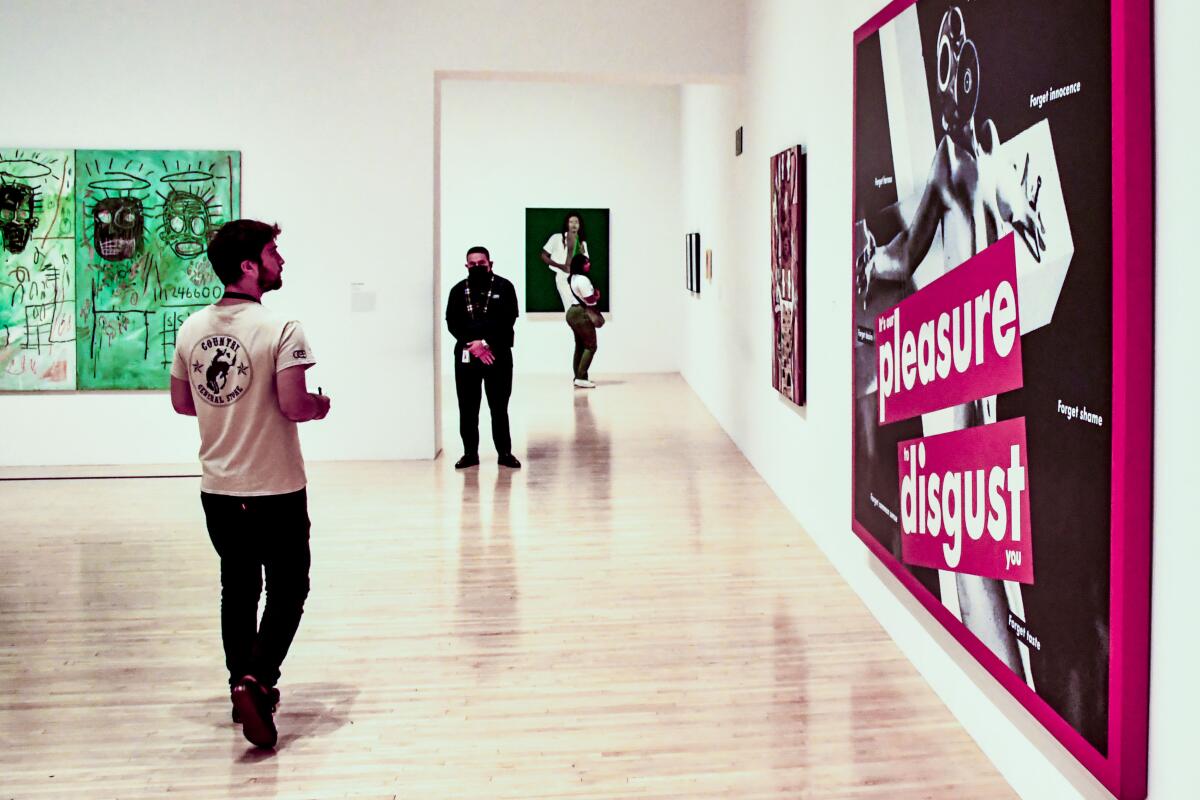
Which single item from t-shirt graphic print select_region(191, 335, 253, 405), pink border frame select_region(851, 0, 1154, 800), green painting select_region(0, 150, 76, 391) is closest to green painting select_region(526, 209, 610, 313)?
green painting select_region(0, 150, 76, 391)

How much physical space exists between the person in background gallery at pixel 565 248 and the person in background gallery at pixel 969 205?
11.3 meters

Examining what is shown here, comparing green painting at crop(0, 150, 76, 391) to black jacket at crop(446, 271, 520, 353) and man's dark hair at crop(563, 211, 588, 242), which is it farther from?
man's dark hair at crop(563, 211, 588, 242)

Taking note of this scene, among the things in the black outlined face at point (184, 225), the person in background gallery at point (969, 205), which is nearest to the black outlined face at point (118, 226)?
the black outlined face at point (184, 225)

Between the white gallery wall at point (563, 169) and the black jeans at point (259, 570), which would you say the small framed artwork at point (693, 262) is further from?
the black jeans at point (259, 570)

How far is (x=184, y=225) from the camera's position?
8.97m

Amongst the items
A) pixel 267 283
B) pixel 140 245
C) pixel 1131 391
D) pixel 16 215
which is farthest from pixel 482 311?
pixel 1131 391

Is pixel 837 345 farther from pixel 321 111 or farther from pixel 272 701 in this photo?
pixel 321 111

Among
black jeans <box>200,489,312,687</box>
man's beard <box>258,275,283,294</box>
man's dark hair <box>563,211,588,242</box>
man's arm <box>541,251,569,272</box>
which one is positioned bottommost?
black jeans <box>200,489,312,687</box>

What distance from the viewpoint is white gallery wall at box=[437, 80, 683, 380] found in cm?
1548

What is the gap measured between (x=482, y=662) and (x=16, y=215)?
6.20 meters

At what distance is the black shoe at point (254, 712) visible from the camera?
379 cm

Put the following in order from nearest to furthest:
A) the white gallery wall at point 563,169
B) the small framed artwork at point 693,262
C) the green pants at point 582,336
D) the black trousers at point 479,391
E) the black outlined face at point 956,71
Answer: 1. the black outlined face at point 956,71
2. the black trousers at point 479,391
3. the small framed artwork at point 693,262
4. the green pants at point 582,336
5. the white gallery wall at point 563,169

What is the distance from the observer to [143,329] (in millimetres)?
8984

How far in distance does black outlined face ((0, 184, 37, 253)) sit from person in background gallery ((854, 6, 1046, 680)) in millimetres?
7051
